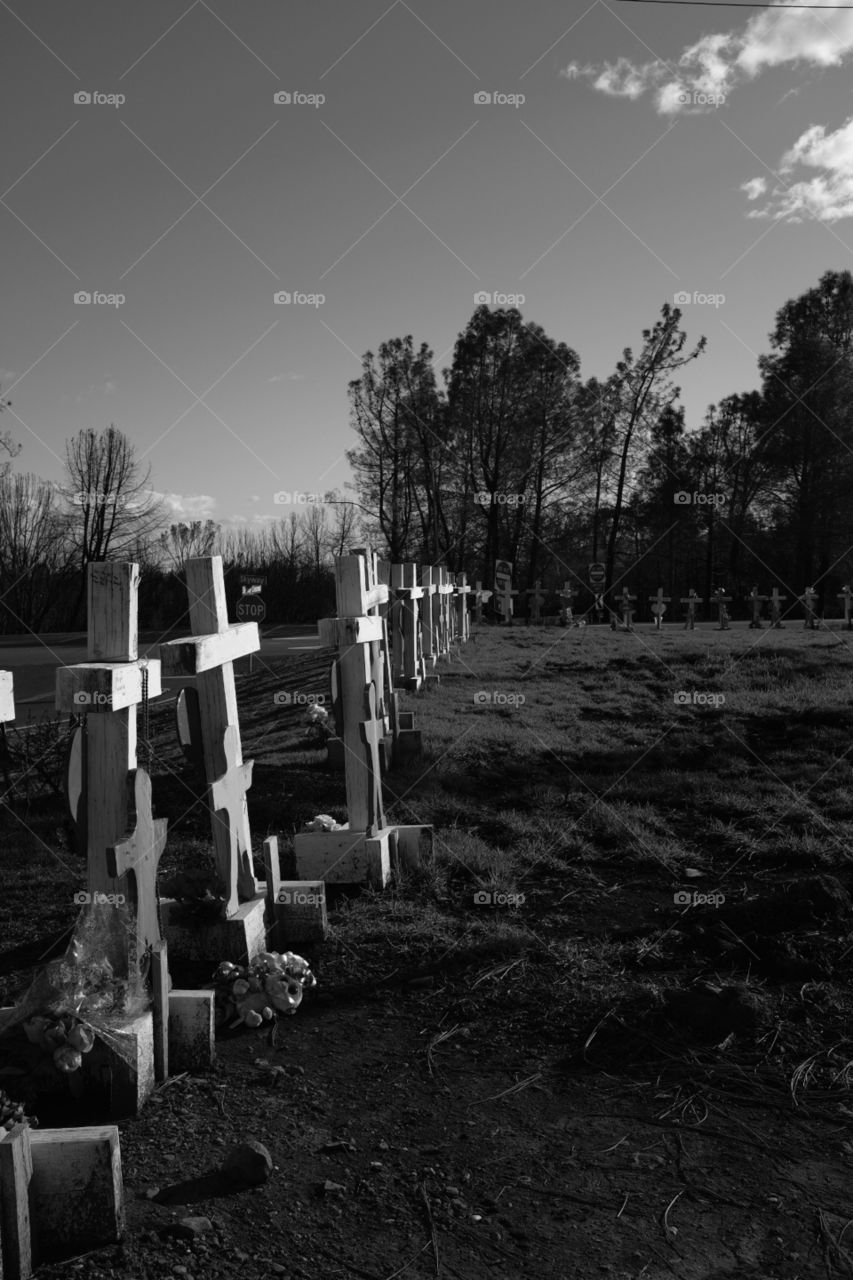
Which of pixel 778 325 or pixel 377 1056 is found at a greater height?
pixel 778 325

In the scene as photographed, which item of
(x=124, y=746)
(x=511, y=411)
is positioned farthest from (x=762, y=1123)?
(x=511, y=411)

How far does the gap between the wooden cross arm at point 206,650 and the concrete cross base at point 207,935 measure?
955 mm

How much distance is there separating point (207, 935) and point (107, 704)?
49.5 inches

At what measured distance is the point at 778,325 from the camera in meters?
41.8

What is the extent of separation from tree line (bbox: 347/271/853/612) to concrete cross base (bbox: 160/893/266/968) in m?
29.9

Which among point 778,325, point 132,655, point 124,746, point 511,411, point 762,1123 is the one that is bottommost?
point 762,1123

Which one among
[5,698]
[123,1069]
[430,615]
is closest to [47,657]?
[430,615]

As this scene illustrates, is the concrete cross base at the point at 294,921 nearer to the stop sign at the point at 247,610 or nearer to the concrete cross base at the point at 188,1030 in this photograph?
the concrete cross base at the point at 188,1030

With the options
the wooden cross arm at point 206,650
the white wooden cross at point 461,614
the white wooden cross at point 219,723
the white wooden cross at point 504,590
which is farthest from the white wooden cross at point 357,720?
the white wooden cross at point 504,590

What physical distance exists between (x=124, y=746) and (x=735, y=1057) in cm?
223

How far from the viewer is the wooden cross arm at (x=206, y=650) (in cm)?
357

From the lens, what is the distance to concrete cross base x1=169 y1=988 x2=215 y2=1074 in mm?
3184

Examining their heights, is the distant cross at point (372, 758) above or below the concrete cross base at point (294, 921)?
above

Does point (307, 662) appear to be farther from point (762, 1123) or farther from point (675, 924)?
point (762, 1123)
